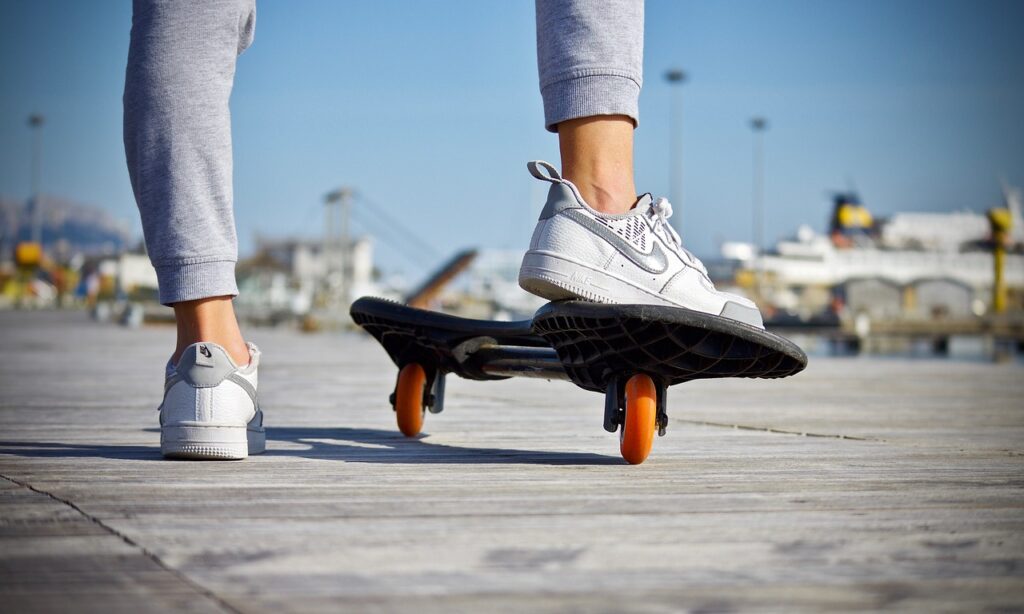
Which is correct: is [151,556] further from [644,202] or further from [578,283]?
[644,202]

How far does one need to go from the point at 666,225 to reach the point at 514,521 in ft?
2.25

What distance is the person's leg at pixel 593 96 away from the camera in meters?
1.67

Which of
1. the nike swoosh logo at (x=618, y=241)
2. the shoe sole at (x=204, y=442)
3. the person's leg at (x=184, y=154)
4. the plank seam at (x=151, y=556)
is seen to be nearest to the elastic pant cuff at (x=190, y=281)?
the person's leg at (x=184, y=154)

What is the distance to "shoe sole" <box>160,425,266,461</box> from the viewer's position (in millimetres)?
1644

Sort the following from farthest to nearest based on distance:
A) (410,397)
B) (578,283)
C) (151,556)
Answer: (410,397)
(578,283)
(151,556)

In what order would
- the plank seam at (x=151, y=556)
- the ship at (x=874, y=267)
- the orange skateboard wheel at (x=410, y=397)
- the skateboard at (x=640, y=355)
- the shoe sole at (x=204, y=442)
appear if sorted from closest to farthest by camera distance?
the plank seam at (x=151, y=556), the skateboard at (x=640, y=355), the shoe sole at (x=204, y=442), the orange skateboard wheel at (x=410, y=397), the ship at (x=874, y=267)

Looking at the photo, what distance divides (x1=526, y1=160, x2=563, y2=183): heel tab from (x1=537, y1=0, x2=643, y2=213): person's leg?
40 millimetres

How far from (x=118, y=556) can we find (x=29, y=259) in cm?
5600

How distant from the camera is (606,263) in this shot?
5.25ft

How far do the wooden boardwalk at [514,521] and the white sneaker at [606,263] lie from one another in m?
0.23

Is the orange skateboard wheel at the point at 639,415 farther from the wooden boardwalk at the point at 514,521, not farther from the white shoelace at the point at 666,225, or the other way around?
the white shoelace at the point at 666,225

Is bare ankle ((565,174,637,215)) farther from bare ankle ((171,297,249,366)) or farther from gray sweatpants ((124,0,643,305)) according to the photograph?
bare ankle ((171,297,249,366))

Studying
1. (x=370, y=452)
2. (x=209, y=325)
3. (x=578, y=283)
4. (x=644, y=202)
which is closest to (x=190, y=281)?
(x=209, y=325)

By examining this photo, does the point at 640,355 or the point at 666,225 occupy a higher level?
the point at 666,225
